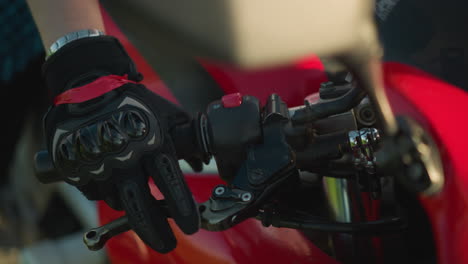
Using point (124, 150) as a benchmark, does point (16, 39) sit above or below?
below

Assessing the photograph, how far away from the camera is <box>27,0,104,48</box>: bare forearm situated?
1100 mm

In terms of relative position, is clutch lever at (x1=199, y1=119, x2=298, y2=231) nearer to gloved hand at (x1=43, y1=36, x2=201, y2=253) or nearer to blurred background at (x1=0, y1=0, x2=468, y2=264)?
gloved hand at (x1=43, y1=36, x2=201, y2=253)

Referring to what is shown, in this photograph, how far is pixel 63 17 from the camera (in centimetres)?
111

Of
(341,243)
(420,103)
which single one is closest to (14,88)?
(341,243)

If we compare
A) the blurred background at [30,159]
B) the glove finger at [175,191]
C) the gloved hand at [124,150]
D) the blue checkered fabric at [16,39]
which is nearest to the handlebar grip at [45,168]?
the gloved hand at [124,150]

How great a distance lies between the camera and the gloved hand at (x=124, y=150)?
2.62 ft

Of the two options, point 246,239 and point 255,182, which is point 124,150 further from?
point 246,239

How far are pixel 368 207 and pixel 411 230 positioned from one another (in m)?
0.09

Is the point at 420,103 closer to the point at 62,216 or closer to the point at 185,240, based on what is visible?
the point at 185,240

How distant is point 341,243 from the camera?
105 centimetres

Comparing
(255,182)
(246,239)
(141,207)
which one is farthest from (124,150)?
(246,239)

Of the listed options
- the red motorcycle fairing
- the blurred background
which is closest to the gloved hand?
the red motorcycle fairing

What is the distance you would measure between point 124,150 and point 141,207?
0.09 m

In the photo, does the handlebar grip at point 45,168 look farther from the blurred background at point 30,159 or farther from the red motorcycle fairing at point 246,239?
the blurred background at point 30,159
